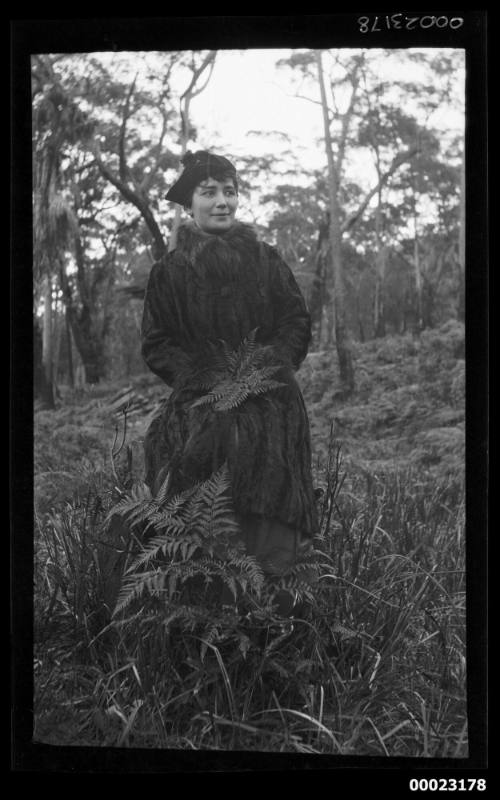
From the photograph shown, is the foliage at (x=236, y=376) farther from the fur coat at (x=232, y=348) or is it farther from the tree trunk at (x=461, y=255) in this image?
the tree trunk at (x=461, y=255)

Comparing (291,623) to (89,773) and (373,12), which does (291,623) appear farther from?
(373,12)

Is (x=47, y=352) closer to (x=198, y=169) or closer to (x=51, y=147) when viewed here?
(x=51, y=147)

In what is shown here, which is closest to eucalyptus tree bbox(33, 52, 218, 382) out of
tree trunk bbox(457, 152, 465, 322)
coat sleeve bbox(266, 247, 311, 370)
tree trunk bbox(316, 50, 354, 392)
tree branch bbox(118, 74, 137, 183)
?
tree branch bbox(118, 74, 137, 183)

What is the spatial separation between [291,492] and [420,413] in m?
0.74

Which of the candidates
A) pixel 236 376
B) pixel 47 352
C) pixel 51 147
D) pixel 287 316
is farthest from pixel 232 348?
pixel 51 147

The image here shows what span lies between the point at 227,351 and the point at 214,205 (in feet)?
2.26

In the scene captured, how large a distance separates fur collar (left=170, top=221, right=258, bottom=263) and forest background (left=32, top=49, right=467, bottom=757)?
3.4 inches

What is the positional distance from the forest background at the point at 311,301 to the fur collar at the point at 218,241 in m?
0.09

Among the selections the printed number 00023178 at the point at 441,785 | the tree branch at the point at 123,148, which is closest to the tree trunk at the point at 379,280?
the tree branch at the point at 123,148

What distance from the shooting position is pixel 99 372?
13.0 feet

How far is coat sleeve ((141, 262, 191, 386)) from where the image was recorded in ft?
12.2

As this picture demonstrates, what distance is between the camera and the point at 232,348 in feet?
12.1

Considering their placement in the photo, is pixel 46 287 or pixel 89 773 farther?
pixel 46 287
